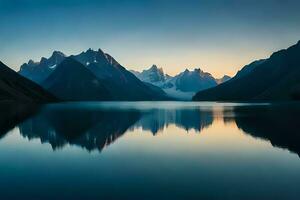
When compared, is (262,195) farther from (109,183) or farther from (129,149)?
(129,149)

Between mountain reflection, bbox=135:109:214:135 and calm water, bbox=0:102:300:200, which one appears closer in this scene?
calm water, bbox=0:102:300:200

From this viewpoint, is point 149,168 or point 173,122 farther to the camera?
point 173,122

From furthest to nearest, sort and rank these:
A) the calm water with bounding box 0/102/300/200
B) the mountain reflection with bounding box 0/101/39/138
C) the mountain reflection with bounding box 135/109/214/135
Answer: the mountain reflection with bounding box 135/109/214/135 < the mountain reflection with bounding box 0/101/39/138 < the calm water with bounding box 0/102/300/200

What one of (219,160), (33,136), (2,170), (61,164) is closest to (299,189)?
(219,160)

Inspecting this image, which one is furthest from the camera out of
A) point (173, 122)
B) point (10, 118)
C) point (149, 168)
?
point (10, 118)

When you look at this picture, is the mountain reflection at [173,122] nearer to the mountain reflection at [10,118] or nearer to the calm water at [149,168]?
the calm water at [149,168]

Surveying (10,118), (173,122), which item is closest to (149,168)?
(173,122)

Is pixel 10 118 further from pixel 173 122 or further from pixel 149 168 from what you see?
pixel 149 168

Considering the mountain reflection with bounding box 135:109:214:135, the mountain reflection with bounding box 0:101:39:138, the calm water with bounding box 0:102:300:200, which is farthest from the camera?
the mountain reflection with bounding box 135:109:214:135

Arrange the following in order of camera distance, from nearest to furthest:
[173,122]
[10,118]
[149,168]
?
1. [149,168]
2. [173,122]
3. [10,118]

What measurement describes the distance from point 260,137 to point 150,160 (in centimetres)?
2684

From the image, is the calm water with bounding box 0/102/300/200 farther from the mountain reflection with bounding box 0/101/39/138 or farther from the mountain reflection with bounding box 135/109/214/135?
the mountain reflection with bounding box 135/109/214/135

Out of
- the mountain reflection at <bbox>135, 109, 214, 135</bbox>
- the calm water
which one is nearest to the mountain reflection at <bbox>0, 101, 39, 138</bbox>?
the calm water

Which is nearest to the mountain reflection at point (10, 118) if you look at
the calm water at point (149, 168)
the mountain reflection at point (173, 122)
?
the calm water at point (149, 168)
